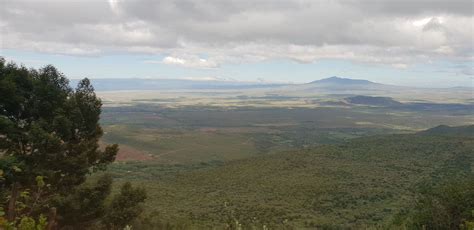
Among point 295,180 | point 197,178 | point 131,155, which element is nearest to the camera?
point 295,180

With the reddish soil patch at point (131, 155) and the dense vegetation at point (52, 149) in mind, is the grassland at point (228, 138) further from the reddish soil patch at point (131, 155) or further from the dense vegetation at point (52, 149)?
the dense vegetation at point (52, 149)

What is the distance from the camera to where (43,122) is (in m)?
16.8

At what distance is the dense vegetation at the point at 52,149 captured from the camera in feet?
54.0

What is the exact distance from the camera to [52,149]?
56.0 feet

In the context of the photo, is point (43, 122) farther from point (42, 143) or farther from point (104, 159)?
point (104, 159)

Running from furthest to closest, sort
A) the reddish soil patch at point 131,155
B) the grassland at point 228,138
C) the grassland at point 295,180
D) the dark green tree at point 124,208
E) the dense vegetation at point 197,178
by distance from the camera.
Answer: the grassland at point 228,138 → the reddish soil patch at point 131,155 → the grassland at point 295,180 → the dark green tree at point 124,208 → the dense vegetation at point 197,178

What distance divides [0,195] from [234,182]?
140 feet

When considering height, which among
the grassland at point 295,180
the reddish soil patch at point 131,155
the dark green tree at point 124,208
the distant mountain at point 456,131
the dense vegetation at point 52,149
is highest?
the dense vegetation at point 52,149

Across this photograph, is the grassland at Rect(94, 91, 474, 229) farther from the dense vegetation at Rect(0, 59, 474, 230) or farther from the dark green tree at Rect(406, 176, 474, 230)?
the dark green tree at Rect(406, 176, 474, 230)

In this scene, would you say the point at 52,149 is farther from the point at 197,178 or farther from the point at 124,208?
the point at 197,178

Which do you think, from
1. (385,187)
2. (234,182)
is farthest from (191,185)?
(385,187)

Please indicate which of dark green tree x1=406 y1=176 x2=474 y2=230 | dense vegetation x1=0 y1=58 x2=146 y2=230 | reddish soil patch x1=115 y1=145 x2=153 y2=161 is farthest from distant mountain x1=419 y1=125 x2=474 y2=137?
dense vegetation x1=0 y1=58 x2=146 y2=230

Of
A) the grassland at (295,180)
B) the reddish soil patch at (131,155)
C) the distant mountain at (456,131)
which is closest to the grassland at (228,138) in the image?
the reddish soil patch at (131,155)

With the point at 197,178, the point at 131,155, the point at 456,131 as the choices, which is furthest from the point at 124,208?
the point at 456,131
